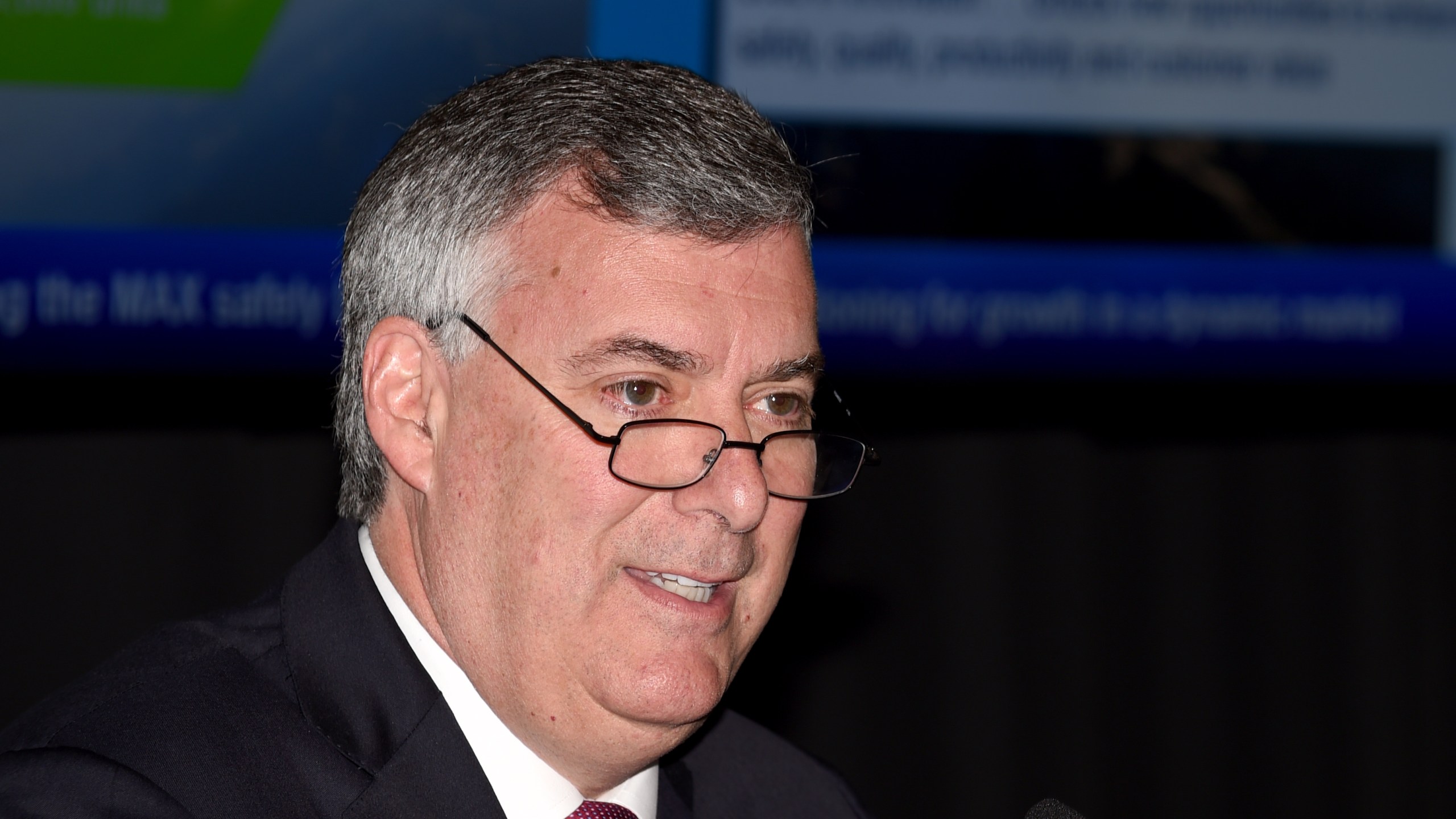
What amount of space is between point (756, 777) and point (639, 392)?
1.99 feet

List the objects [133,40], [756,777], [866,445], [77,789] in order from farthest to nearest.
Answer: [133,40], [756,777], [866,445], [77,789]

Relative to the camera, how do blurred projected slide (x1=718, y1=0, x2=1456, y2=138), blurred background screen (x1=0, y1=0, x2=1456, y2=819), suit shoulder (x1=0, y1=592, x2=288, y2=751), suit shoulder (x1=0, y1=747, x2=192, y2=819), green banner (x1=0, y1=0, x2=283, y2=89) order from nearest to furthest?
suit shoulder (x1=0, y1=747, x2=192, y2=819) < suit shoulder (x1=0, y1=592, x2=288, y2=751) < green banner (x1=0, y1=0, x2=283, y2=89) < blurred background screen (x1=0, y1=0, x2=1456, y2=819) < blurred projected slide (x1=718, y1=0, x2=1456, y2=138)

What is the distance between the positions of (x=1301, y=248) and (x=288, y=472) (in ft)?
7.18

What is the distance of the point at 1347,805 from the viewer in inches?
142

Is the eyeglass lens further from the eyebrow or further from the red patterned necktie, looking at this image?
the red patterned necktie

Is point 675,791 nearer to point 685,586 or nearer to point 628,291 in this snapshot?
point 685,586

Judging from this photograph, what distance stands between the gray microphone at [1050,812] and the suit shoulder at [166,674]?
28.1 inches

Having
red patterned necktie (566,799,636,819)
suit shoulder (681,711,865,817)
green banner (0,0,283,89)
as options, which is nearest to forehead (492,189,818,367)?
red patterned necktie (566,799,636,819)

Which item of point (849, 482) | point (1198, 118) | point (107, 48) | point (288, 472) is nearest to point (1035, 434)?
point (1198, 118)

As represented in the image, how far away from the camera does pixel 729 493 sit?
4.41ft

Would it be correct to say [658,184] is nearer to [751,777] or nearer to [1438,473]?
[751,777]

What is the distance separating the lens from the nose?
1335 millimetres

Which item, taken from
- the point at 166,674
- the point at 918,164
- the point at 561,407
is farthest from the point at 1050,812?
the point at 918,164

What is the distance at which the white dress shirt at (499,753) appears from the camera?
54.4 inches
